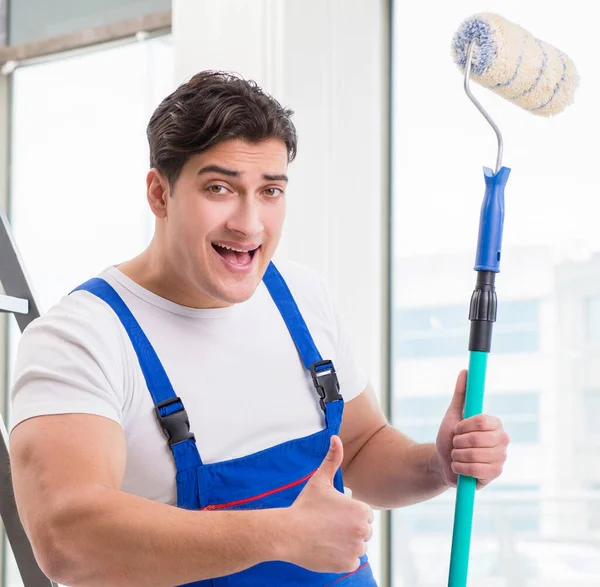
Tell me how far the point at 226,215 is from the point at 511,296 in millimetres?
908

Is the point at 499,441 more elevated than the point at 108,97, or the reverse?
the point at 108,97

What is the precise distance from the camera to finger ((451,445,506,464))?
1.20 metres

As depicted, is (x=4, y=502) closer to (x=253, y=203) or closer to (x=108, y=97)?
(x=253, y=203)

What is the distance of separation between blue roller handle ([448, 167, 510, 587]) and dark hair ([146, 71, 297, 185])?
33cm

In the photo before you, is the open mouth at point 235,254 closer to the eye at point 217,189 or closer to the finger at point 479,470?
the eye at point 217,189

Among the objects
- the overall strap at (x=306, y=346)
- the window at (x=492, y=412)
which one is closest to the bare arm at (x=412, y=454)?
the overall strap at (x=306, y=346)

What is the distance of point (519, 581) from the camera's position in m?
1.88

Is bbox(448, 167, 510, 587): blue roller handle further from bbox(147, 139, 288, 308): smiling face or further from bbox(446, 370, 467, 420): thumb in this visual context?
bbox(147, 139, 288, 308): smiling face

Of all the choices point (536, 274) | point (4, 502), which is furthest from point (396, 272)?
point (4, 502)

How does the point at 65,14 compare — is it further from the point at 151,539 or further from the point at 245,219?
the point at 151,539

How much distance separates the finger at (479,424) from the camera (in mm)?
1207

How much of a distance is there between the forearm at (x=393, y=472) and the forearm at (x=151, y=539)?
0.51 meters

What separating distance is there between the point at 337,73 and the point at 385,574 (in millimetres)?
1205

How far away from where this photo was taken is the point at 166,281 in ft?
4.28
